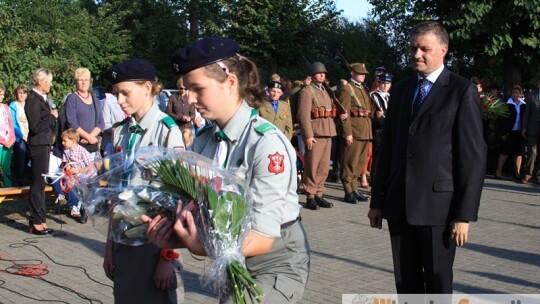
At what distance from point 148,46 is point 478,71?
826 inches

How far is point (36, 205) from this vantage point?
8812mm

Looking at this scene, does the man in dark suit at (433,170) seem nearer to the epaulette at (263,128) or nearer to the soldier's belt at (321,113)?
the epaulette at (263,128)

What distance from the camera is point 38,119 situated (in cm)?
862

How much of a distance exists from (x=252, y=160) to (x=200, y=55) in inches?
19.0

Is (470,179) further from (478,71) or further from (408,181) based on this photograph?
(478,71)

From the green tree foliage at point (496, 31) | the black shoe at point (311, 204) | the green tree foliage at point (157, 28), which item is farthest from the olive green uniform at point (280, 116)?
the green tree foliage at point (157, 28)

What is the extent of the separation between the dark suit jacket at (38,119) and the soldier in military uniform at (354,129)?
4805mm

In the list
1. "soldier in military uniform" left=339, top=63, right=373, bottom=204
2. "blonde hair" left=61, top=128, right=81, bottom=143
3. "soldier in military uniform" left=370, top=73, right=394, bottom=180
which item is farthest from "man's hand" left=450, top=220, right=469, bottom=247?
"soldier in military uniform" left=370, top=73, right=394, bottom=180

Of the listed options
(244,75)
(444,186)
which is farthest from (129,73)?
(444,186)

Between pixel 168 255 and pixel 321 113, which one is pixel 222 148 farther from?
pixel 321 113

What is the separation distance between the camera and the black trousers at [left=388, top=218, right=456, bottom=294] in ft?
13.4

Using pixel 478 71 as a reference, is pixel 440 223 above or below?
below

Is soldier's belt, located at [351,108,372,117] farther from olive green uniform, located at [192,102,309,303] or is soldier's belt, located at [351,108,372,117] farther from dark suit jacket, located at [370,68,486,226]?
olive green uniform, located at [192,102,309,303]

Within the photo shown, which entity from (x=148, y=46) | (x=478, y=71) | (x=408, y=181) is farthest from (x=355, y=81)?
(x=148, y=46)
